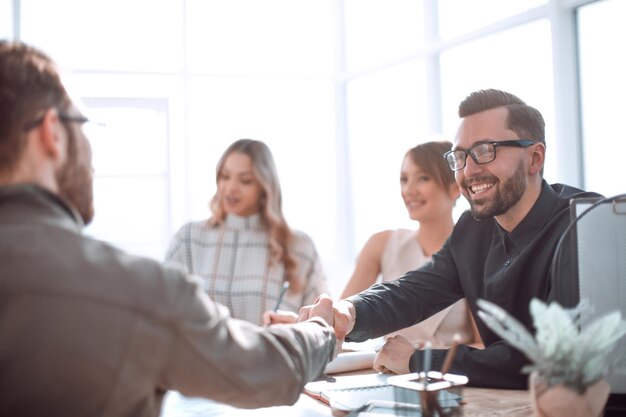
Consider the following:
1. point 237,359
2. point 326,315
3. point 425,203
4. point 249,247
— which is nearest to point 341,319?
point 326,315

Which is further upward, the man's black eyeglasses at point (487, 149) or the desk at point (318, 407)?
the man's black eyeglasses at point (487, 149)

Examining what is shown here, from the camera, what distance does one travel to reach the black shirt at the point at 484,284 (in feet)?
6.06

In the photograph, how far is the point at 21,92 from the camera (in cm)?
115

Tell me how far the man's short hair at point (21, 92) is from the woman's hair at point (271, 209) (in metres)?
2.39

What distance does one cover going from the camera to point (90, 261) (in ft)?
3.36

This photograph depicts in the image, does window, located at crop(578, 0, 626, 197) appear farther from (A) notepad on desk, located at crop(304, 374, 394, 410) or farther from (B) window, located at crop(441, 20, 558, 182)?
(A) notepad on desk, located at crop(304, 374, 394, 410)

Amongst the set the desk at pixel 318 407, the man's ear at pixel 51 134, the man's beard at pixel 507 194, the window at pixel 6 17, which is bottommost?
the desk at pixel 318 407

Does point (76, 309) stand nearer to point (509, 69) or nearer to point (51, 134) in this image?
point (51, 134)

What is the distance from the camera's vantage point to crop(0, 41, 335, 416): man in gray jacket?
0.98 meters

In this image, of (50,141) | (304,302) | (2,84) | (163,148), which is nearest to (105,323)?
(50,141)

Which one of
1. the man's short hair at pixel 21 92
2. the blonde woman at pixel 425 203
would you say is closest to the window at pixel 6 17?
the blonde woman at pixel 425 203

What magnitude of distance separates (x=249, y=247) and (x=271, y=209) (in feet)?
0.76

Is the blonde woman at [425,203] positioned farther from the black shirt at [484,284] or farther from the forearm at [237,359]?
the forearm at [237,359]

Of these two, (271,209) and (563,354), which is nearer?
(563,354)
